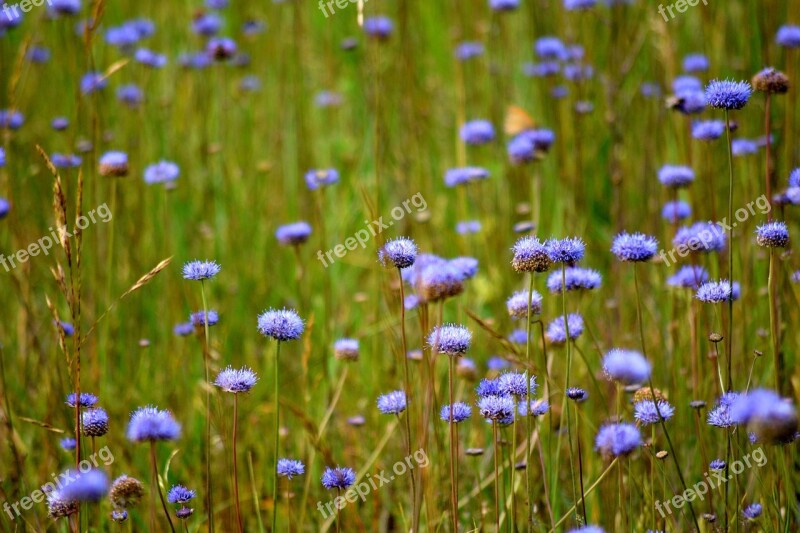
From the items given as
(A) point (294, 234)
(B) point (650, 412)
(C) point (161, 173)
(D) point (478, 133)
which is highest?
(D) point (478, 133)

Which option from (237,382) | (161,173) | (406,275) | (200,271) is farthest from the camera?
(161,173)

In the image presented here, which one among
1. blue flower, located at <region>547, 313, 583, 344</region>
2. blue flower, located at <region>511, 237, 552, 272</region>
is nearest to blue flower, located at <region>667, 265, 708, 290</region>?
blue flower, located at <region>547, 313, 583, 344</region>

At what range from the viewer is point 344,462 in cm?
264

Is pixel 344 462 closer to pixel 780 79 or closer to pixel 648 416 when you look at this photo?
pixel 648 416

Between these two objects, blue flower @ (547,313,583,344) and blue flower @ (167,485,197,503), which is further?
blue flower @ (547,313,583,344)

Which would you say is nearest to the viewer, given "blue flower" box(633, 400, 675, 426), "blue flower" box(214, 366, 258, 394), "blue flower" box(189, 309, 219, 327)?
"blue flower" box(214, 366, 258, 394)

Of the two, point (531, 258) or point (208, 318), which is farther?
point (208, 318)

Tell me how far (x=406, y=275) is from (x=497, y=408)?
68cm

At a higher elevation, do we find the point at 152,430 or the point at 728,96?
the point at 728,96

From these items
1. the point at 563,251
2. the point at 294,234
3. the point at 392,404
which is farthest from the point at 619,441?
the point at 294,234

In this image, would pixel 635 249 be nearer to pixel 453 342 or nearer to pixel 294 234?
pixel 453 342

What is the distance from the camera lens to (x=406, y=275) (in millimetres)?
2279

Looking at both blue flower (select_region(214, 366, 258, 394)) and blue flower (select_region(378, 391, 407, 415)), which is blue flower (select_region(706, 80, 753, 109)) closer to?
blue flower (select_region(378, 391, 407, 415))

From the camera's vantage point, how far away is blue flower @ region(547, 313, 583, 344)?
2.02 meters
